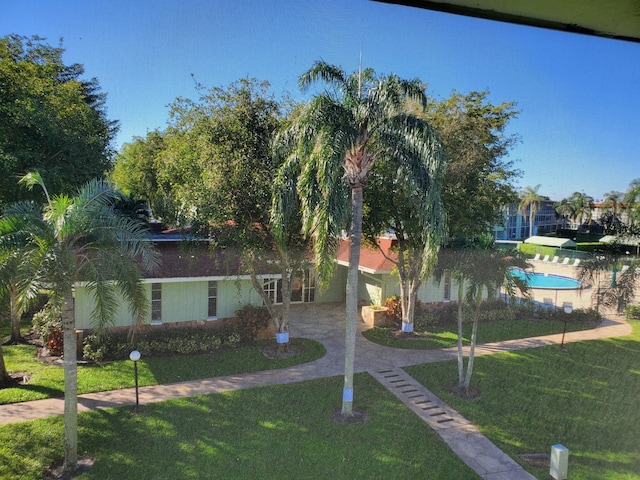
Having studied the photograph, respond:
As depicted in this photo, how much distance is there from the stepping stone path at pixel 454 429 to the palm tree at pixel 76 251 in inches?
93.9

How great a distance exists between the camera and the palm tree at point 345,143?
2.69 meters

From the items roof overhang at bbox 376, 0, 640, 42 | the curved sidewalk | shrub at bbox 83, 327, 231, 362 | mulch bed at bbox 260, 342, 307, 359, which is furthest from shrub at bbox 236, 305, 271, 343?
roof overhang at bbox 376, 0, 640, 42

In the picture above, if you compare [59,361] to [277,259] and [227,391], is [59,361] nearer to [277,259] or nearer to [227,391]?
[227,391]

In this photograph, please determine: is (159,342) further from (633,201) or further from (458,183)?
(633,201)

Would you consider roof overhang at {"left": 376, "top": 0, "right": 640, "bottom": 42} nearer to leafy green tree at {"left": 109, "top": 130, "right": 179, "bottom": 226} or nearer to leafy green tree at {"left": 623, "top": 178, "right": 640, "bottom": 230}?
leafy green tree at {"left": 623, "top": 178, "right": 640, "bottom": 230}

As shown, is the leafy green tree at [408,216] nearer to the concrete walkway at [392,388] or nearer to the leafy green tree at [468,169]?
the leafy green tree at [468,169]

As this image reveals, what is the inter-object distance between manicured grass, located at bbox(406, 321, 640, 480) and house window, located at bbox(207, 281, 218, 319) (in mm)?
2813

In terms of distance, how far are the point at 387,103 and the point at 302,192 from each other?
34.4 inches

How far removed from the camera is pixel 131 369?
4.08 meters

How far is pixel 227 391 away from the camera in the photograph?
11.9 feet

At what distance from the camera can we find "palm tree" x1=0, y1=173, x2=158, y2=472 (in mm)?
2273

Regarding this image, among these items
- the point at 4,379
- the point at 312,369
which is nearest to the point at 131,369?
the point at 4,379

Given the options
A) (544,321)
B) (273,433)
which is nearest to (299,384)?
(273,433)

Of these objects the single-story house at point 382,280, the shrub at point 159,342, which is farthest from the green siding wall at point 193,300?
the single-story house at point 382,280
